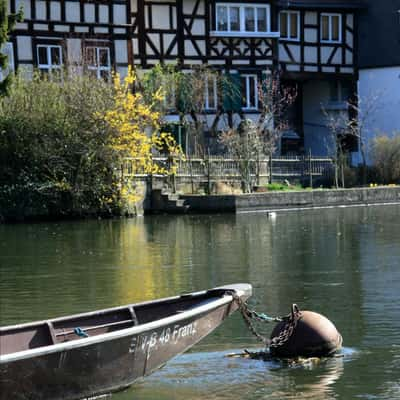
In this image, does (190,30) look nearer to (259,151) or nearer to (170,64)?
(170,64)

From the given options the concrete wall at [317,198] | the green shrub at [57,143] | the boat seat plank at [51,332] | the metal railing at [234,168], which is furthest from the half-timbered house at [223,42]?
the boat seat plank at [51,332]

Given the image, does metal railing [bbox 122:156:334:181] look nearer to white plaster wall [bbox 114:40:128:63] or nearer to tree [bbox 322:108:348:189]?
tree [bbox 322:108:348:189]

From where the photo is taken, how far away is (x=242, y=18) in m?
51.8

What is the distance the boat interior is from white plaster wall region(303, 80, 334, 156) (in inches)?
1743

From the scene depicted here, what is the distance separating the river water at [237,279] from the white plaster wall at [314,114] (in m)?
18.2

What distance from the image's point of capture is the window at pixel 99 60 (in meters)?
44.4

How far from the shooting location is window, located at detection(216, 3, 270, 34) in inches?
2023

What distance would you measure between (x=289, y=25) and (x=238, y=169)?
14037 mm

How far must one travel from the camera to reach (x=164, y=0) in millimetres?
49625

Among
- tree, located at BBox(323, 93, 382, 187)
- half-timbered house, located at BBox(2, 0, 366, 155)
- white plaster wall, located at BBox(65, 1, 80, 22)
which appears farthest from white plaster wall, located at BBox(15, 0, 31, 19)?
tree, located at BBox(323, 93, 382, 187)

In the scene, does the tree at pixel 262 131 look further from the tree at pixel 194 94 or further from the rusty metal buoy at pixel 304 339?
the rusty metal buoy at pixel 304 339

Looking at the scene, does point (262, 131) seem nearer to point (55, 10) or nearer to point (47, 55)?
point (47, 55)

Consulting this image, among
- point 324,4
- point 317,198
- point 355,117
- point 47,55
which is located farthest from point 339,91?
point 47,55

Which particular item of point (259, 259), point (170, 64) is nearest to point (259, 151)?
point (170, 64)
